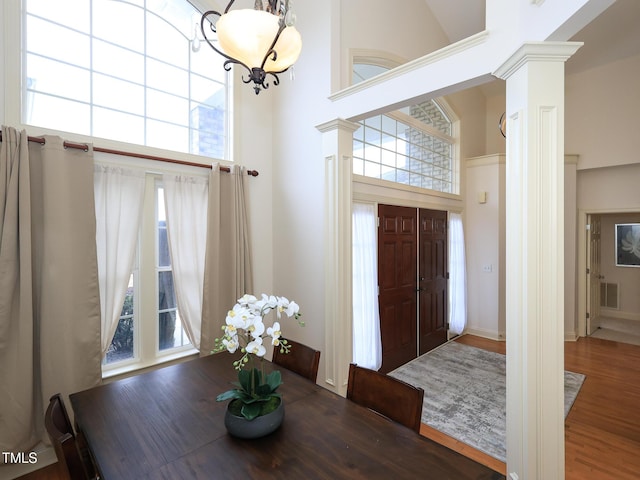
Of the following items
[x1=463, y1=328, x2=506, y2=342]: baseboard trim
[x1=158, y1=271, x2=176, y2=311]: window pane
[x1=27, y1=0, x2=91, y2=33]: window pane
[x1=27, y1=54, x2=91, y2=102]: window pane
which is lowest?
[x1=463, y1=328, x2=506, y2=342]: baseboard trim

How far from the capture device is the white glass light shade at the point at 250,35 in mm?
1329

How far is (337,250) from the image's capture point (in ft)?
8.67

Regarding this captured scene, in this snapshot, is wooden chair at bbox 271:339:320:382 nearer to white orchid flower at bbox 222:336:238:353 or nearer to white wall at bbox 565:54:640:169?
white orchid flower at bbox 222:336:238:353

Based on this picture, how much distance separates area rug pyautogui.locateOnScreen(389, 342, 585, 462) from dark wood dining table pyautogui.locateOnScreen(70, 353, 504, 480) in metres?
1.55

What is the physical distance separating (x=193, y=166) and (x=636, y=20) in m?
5.53

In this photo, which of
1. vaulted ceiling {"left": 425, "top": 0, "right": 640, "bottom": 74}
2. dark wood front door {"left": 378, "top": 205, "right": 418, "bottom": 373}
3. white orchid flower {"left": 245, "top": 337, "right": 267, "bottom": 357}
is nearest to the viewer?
white orchid flower {"left": 245, "top": 337, "right": 267, "bottom": 357}

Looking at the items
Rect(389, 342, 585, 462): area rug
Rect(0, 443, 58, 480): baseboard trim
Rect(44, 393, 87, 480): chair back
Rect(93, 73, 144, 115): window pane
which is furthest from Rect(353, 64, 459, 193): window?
Rect(0, 443, 58, 480): baseboard trim

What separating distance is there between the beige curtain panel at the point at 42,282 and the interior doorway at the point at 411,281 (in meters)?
2.69

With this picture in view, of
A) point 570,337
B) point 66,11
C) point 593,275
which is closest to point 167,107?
point 66,11

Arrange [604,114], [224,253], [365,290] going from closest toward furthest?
[224,253], [365,290], [604,114]

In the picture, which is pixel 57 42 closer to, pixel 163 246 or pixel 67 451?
pixel 163 246

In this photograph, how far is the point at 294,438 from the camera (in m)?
1.24

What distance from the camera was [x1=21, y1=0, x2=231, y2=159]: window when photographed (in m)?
2.16

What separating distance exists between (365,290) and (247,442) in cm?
213
